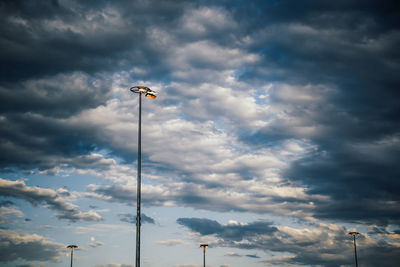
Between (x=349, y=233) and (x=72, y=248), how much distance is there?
5638cm

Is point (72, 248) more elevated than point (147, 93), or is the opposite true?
point (147, 93)

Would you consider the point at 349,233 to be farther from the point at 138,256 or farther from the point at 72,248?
the point at 138,256

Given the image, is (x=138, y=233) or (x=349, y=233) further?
(x=349, y=233)

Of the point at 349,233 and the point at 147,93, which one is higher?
the point at 147,93

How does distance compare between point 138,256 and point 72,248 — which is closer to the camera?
point 138,256

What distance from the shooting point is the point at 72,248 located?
78188 millimetres

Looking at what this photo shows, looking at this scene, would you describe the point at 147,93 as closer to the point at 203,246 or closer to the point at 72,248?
the point at 203,246

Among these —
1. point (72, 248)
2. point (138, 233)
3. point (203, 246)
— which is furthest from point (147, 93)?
point (72, 248)

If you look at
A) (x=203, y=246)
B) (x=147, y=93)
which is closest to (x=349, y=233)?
(x=203, y=246)

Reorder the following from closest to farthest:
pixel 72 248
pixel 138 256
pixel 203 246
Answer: pixel 138 256 < pixel 203 246 < pixel 72 248

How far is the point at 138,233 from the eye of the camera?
2372 centimetres

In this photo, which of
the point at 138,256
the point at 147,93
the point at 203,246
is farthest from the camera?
the point at 203,246

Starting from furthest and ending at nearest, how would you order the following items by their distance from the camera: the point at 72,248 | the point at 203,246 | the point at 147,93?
the point at 72,248 < the point at 203,246 < the point at 147,93

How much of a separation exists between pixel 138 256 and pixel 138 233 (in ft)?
4.56
